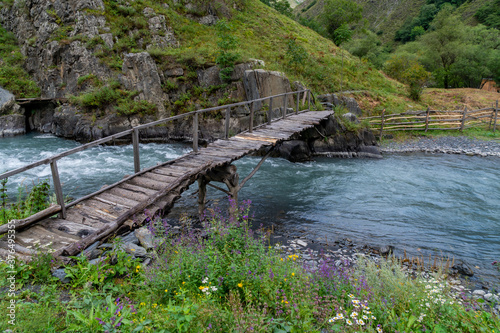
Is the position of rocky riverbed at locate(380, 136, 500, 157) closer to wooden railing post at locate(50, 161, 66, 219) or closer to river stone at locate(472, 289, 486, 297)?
river stone at locate(472, 289, 486, 297)

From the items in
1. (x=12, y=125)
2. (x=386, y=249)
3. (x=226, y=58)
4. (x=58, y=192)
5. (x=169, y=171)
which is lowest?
(x=386, y=249)

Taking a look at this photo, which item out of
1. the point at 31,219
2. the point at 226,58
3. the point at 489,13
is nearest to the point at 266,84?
the point at 226,58

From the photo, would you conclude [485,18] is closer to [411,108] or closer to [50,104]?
[411,108]

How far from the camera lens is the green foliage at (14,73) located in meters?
22.8

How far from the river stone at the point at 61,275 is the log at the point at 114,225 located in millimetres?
231

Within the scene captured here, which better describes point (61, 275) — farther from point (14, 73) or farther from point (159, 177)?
point (14, 73)

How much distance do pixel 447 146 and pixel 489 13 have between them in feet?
153

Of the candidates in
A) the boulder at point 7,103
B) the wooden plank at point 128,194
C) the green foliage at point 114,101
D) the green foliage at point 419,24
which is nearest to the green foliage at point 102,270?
the wooden plank at point 128,194

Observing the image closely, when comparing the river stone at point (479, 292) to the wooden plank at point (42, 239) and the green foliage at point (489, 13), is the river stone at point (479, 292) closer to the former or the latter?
the wooden plank at point (42, 239)

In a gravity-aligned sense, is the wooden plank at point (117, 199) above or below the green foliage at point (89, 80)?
below

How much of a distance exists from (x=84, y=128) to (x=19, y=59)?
508 inches

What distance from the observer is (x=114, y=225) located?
468 cm

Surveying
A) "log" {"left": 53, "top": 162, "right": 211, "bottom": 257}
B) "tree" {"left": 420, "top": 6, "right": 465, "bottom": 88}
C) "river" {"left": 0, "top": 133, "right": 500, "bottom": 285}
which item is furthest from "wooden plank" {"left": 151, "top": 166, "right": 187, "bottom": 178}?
"tree" {"left": 420, "top": 6, "right": 465, "bottom": 88}

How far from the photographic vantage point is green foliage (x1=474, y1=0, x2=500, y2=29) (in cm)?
4528
